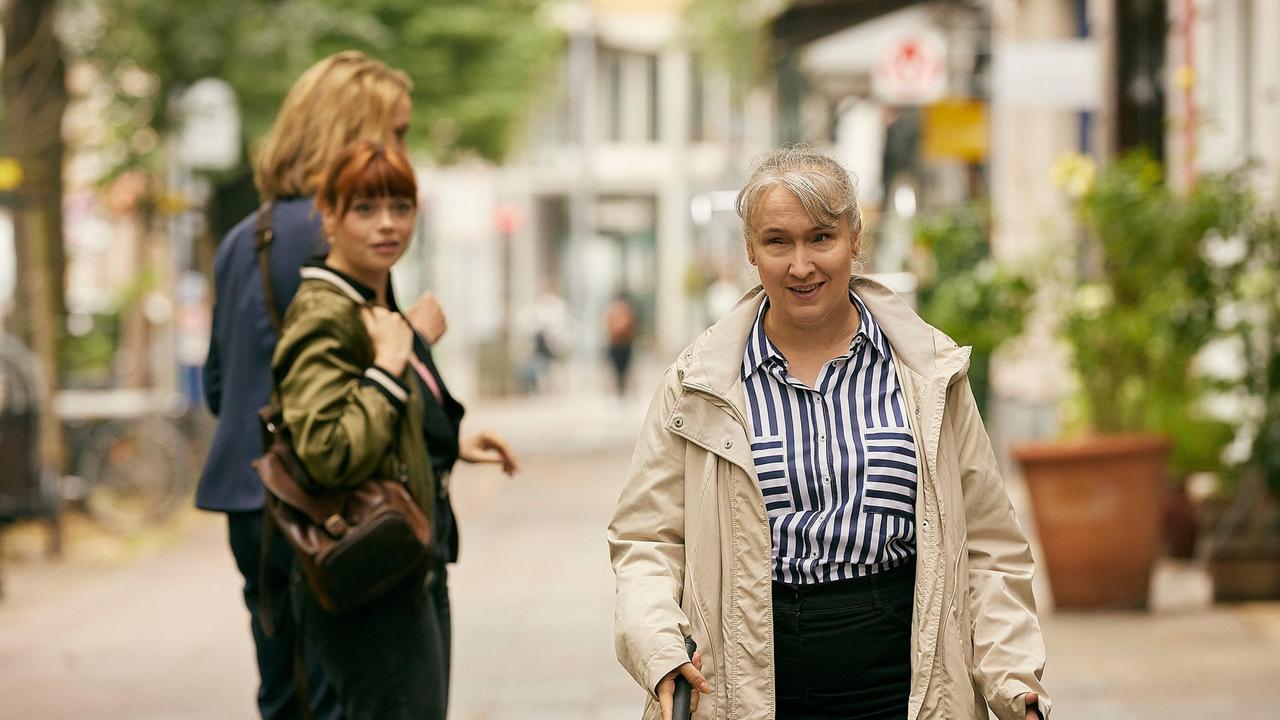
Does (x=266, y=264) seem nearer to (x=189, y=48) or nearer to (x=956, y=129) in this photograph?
(x=189, y=48)

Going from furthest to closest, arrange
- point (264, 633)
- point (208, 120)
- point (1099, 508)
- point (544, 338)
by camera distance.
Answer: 1. point (544, 338)
2. point (208, 120)
3. point (1099, 508)
4. point (264, 633)

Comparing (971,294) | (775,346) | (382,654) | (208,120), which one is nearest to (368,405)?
(382,654)

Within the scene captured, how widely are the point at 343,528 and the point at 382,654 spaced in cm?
27

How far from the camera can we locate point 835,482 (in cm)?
313

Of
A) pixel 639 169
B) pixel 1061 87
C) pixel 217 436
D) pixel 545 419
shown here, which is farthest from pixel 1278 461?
pixel 639 169

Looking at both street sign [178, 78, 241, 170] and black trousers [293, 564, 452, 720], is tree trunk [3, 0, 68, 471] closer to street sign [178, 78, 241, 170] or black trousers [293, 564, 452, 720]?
street sign [178, 78, 241, 170]

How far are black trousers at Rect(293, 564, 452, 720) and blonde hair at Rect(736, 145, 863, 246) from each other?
113 centimetres

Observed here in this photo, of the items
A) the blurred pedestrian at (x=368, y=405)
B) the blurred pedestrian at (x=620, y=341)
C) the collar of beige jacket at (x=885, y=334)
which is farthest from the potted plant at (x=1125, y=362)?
the blurred pedestrian at (x=620, y=341)

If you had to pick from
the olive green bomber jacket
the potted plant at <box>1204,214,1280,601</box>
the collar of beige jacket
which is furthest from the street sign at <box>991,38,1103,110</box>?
the collar of beige jacket

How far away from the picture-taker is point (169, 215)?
17.8 metres

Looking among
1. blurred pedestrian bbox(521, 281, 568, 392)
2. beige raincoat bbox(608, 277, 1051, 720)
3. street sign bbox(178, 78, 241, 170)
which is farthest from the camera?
blurred pedestrian bbox(521, 281, 568, 392)

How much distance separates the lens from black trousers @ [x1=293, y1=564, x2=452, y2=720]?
149 inches

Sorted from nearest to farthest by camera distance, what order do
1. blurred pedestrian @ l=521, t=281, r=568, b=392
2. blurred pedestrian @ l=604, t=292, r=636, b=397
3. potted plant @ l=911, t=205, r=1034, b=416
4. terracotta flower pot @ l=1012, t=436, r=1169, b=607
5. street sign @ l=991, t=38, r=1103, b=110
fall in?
terracotta flower pot @ l=1012, t=436, r=1169, b=607
potted plant @ l=911, t=205, r=1034, b=416
street sign @ l=991, t=38, r=1103, b=110
blurred pedestrian @ l=604, t=292, r=636, b=397
blurred pedestrian @ l=521, t=281, r=568, b=392

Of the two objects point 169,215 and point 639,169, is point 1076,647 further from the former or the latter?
point 639,169
